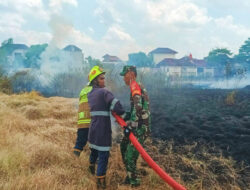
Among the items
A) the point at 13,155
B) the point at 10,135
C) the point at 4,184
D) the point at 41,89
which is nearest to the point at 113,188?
the point at 4,184

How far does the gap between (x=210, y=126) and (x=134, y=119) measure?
3.67 m

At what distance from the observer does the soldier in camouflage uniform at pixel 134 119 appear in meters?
3.28

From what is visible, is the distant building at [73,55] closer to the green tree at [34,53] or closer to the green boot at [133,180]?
the green tree at [34,53]

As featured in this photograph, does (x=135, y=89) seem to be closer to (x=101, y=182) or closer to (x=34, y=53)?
(x=101, y=182)

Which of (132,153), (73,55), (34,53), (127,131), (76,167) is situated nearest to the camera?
(127,131)

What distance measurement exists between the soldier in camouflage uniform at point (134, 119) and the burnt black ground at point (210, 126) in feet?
5.73

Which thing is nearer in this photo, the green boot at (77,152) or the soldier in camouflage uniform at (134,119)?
the soldier in camouflage uniform at (134,119)

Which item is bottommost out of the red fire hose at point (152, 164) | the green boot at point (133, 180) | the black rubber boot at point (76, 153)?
the green boot at point (133, 180)

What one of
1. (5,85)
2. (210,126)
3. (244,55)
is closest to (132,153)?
(210,126)

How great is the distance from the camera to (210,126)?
Answer: 6344 mm

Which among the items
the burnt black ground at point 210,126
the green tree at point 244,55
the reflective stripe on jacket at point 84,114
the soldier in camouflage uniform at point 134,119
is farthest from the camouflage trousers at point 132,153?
the green tree at point 244,55

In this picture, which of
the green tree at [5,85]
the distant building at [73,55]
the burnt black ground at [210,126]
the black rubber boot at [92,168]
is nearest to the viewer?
the black rubber boot at [92,168]

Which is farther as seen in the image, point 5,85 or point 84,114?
point 5,85

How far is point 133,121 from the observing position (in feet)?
10.8
